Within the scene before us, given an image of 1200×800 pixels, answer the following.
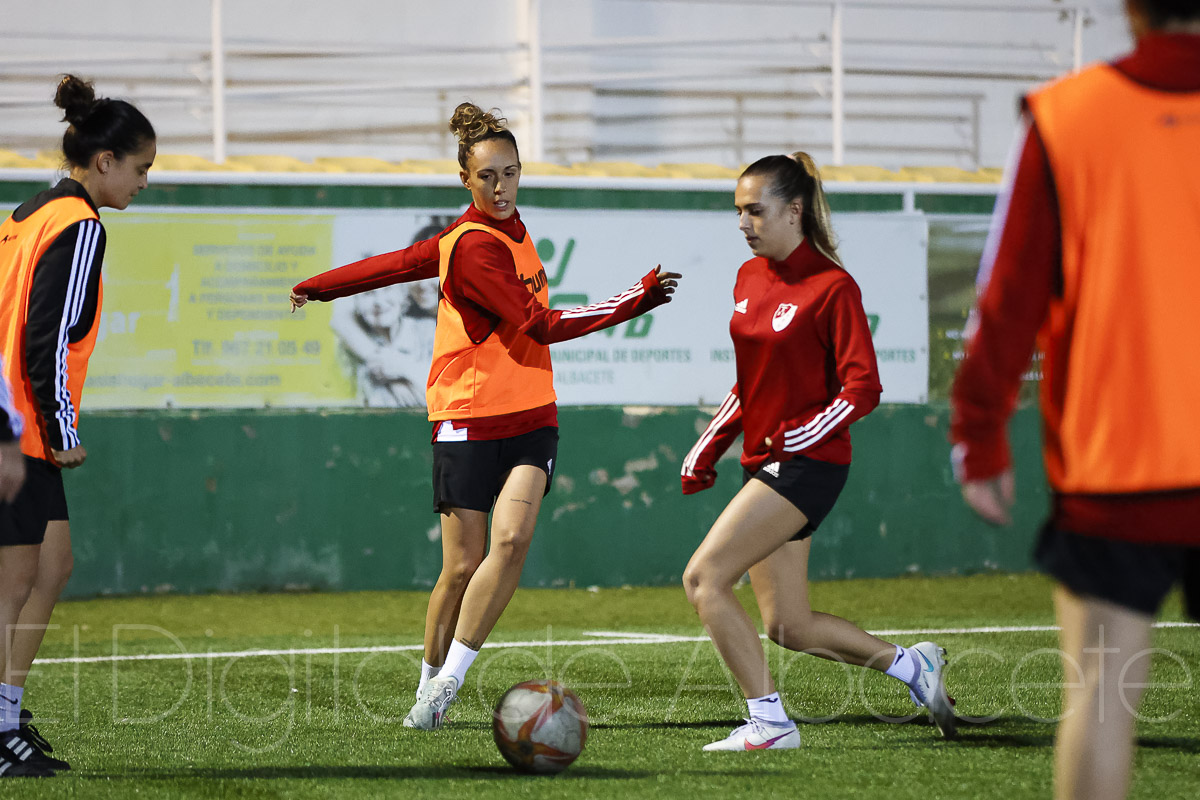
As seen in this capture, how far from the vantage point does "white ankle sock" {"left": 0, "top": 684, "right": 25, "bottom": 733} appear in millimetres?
4602

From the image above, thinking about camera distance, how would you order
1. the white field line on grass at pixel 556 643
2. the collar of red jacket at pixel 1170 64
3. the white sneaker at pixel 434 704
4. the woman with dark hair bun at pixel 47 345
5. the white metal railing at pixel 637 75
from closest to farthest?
the collar of red jacket at pixel 1170 64 < the woman with dark hair bun at pixel 47 345 < the white sneaker at pixel 434 704 < the white field line on grass at pixel 556 643 < the white metal railing at pixel 637 75

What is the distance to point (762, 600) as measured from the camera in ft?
17.3

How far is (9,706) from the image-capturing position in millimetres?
4609

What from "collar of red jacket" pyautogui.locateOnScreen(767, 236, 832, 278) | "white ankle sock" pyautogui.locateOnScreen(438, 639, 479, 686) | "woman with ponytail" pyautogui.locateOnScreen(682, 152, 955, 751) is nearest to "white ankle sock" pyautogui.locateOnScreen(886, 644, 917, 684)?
"woman with ponytail" pyautogui.locateOnScreen(682, 152, 955, 751)

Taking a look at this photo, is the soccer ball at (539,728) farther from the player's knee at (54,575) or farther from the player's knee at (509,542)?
the player's knee at (54,575)

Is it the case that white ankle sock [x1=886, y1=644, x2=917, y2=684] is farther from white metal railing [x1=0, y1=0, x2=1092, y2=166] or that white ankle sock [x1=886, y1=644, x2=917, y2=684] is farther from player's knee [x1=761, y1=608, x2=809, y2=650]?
white metal railing [x1=0, y1=0, x2=1092, y2=166]

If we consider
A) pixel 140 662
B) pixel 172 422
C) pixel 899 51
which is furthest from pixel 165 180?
pixel 899 51

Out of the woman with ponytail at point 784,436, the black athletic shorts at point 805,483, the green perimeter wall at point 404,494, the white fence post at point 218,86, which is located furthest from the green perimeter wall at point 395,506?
the black athletic shorts at point 805,483

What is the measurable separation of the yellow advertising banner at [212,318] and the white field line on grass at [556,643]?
329cm

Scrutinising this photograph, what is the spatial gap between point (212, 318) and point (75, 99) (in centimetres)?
639

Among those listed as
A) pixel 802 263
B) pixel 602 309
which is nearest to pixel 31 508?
pixel 602 309

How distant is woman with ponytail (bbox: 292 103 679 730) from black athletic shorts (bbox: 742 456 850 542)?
1064 mm

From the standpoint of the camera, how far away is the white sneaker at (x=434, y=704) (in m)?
5.57

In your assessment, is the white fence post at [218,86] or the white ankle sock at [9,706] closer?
the white ankle sock at [9,706]
